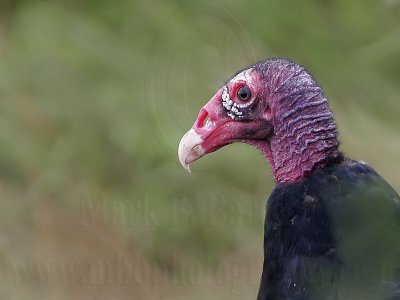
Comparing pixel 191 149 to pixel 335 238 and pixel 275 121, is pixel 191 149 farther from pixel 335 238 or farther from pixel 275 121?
pixel 335 238

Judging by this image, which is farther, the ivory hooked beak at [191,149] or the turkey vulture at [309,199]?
the ivory hooked beak at [191,149]

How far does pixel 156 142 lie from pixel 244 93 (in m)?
2.58

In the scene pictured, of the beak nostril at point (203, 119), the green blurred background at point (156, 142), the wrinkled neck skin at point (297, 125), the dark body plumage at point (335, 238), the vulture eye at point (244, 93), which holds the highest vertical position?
the green blurred background at point (156, 142)

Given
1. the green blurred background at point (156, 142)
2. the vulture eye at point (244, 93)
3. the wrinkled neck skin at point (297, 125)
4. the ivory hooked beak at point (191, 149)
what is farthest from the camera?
the green blurred background at point (156, 142)

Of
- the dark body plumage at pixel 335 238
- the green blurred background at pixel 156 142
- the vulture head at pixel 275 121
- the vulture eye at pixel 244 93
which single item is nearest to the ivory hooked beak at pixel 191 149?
the vulture head at pixel 275 121

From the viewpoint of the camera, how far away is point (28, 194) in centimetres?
621

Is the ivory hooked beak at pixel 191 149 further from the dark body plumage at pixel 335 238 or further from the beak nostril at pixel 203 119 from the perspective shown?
the dark body plumage at pixel 335 238

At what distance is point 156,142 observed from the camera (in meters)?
6.04

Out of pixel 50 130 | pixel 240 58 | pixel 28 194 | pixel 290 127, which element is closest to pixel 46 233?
pixel 28 194

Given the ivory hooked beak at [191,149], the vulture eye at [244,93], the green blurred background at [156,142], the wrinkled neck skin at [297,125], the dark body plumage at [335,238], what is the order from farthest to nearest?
the green blurred background at [156,142]
the ivory hooked beak at [191,149]
the vulture eye at [244,93]
the wrinkled neck skin at [297,125]
the dark body plumage at [335,238]

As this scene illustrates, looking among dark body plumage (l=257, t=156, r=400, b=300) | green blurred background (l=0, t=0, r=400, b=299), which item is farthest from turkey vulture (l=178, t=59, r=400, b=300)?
green blurred background (l=0, t=0, r=400, b=299)

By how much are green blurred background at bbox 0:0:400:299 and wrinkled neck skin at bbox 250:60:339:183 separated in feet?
7.72

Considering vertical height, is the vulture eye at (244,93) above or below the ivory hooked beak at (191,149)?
above

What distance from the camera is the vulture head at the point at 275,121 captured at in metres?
3.25
